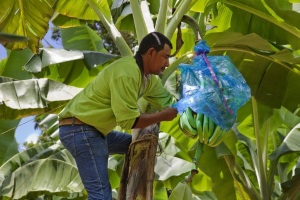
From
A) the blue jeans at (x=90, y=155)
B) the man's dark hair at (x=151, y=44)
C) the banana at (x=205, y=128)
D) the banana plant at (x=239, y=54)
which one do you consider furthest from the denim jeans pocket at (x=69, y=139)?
the banana plant at (x=239, y=54)

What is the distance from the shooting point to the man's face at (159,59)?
2859 millimetres

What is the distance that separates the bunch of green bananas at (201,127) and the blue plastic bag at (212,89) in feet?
0.07

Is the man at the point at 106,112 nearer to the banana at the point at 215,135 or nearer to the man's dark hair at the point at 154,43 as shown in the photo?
the man's dark hair at the point at 154,43

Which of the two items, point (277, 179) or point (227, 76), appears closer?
point (227, 76)

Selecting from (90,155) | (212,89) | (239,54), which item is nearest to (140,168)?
(90,155)

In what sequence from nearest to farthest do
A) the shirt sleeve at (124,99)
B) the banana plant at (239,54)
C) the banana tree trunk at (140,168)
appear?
the shirt sleeve at (124,99), the banana tree trunk at (140,168), the banana plant at (239,54)

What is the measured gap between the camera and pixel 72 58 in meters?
5.09

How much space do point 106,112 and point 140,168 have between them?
1.37ft

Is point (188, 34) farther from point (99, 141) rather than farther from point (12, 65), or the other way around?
point (99, 141)

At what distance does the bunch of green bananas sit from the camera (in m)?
2.79

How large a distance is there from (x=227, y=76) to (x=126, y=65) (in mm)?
487

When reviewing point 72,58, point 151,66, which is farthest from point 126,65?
point 72,58

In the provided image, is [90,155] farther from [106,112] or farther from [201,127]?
[201,127]

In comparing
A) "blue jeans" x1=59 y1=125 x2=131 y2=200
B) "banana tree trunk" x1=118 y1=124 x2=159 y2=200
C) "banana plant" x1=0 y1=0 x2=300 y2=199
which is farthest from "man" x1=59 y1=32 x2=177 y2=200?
"banana plant" x1=0 y1=0 x2=300 y2=199
